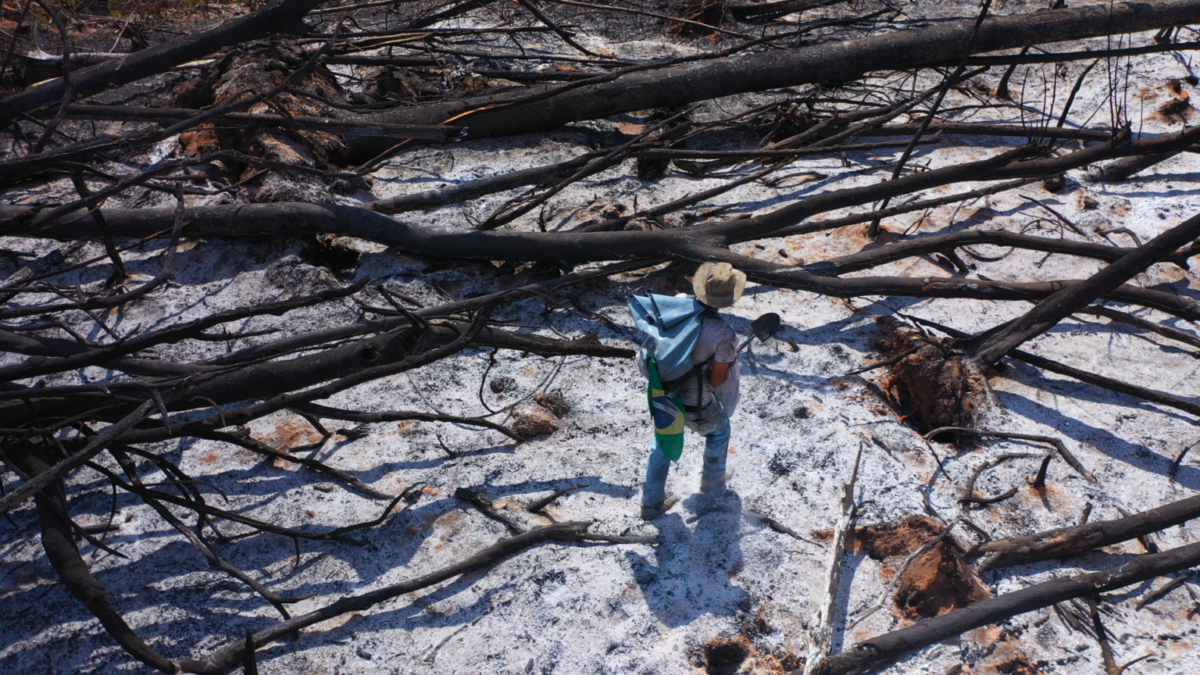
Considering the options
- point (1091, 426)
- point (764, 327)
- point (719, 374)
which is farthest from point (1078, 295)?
point (719, 374)

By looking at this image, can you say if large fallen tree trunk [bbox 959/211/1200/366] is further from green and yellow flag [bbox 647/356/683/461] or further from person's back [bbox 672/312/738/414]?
green and yellow flag [bbox 647/356/683/461]

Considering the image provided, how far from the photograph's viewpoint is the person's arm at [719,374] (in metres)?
3.02

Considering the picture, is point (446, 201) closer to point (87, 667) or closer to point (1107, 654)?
point (87, 667)

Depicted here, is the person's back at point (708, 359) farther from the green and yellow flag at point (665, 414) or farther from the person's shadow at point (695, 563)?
the person's shadow at point (695, 563)

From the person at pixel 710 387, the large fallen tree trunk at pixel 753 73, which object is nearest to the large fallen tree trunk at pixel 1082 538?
the person at pixel 710 387

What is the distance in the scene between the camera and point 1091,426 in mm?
3686

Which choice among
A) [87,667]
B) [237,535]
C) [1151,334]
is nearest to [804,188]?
[1151,334]

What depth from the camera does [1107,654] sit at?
9.13 ft

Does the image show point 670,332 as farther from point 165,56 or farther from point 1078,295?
point 165,56

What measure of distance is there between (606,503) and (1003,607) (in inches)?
59.9

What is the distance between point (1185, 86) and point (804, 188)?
3.07 m

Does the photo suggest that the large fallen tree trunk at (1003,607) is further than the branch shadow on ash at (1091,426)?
No

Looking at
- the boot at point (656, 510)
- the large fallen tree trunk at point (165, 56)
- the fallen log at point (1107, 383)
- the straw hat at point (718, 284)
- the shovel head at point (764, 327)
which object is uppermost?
the large fallen tree trunk at point (165, 56)

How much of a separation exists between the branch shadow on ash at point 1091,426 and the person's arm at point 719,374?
1587 millimetres
